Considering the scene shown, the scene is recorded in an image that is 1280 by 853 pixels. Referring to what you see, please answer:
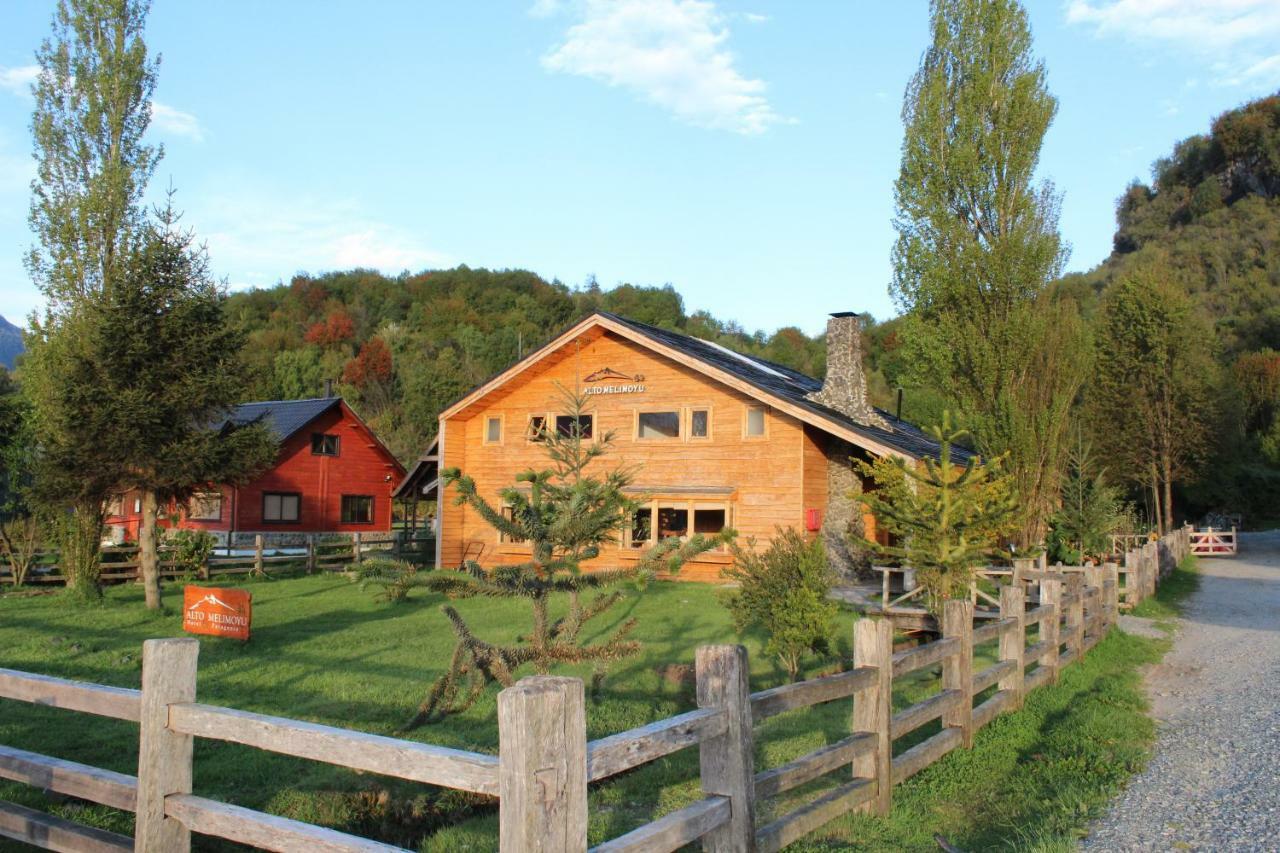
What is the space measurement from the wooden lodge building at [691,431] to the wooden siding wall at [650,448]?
0.03 m

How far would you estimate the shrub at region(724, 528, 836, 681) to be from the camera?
Answer: 453 inches

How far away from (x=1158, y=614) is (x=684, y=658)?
9268 millimetres

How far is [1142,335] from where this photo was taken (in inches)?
1598

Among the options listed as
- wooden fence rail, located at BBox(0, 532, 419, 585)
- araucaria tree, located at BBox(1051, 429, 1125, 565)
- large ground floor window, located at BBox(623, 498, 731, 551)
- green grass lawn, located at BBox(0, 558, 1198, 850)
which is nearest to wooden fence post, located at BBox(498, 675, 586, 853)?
green grass lawn, located at BBox(0, 558, 1198, 850)

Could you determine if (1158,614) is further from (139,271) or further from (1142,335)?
(1142,335)

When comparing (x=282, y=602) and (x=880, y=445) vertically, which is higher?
(x=880, y=445)

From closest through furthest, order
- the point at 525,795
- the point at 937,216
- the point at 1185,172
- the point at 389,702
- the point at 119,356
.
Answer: the point at 525,795
the point at 389,702
the point at 119,356
the point at 937,216
the point at 1185,172

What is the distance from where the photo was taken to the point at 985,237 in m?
23.6

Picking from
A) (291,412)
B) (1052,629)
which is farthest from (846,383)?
(291,412)

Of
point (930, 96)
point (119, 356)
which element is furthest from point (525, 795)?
point (930, 96)

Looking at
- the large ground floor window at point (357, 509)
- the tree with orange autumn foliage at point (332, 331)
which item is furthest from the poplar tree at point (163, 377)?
the tree with orange autumn foliage at point (332, 331)

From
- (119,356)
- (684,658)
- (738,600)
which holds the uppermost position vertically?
(119,356)

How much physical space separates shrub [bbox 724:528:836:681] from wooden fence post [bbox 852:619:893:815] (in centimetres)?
516

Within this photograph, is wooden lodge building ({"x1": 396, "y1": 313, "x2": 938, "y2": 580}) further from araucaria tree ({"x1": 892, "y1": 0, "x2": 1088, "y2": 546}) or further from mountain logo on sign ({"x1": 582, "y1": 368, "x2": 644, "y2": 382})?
araucaria tree ({"x1": 892, "y1": 0, "x2": 1088, "y2": 546})
